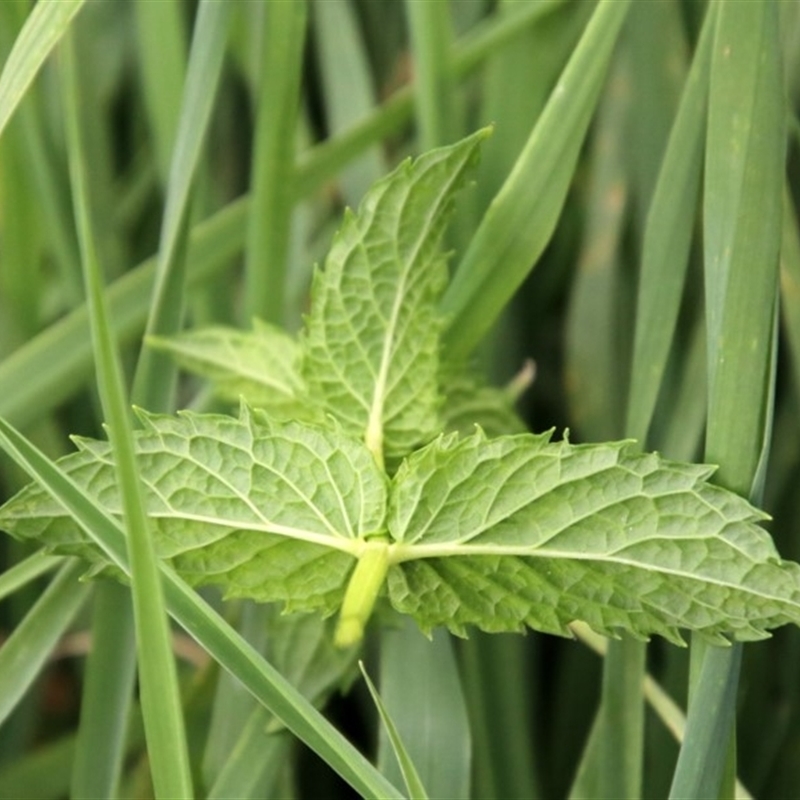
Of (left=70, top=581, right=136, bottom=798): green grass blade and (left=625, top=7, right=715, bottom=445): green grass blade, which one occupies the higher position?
(left=625, top=7, right=715, bottom=445): green grass blade

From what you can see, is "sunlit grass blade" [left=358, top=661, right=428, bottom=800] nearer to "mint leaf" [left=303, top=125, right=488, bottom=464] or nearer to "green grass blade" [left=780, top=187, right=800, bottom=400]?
"mint leaf" [left=303, top=125, right=488, bottom=464]

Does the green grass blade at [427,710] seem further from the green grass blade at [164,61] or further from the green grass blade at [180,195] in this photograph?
the green grass blade at [164,61]

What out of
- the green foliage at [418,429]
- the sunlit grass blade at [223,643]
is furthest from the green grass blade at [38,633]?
the sunlit grass blade at [223,643]

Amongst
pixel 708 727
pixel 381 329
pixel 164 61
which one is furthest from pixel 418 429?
pixel 164 61

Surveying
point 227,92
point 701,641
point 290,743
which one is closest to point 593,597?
point 701,641

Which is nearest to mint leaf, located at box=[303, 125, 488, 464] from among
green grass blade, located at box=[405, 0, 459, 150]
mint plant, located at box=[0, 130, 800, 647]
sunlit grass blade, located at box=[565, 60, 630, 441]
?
mint plant, located at box=[0, 130, 800, 647]

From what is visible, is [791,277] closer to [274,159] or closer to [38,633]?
[274,159]

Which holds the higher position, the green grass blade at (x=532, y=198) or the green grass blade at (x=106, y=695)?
the green grass blade at (x=532, y=198)
